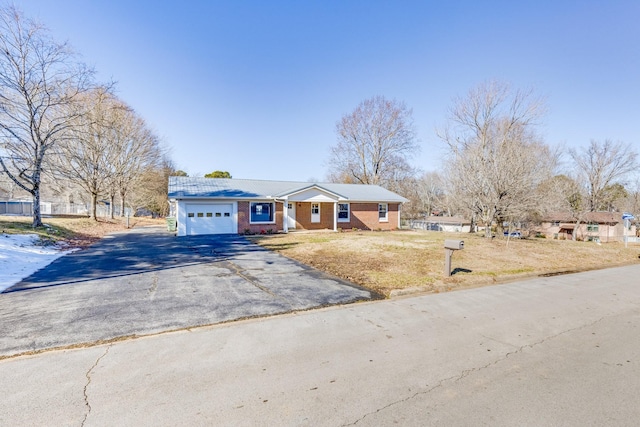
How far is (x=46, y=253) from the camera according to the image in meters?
11.0

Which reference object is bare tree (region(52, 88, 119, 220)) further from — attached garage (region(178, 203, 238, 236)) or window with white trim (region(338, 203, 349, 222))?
window with white trim (region(338, 203, 349, 222))

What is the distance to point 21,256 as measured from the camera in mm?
9602

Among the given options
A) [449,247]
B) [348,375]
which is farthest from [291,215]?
[348,375]

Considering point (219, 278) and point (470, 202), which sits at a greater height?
point (470, 202)

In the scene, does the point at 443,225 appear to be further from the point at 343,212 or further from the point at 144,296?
the point at 144,296

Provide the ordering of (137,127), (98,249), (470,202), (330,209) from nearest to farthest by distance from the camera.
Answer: (98,249) → (470,202) → (330,209) → (137,127)

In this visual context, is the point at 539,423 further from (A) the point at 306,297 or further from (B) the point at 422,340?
(A) the point at 306,297

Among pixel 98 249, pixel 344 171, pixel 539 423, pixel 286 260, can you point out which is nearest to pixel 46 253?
pixel 98 249

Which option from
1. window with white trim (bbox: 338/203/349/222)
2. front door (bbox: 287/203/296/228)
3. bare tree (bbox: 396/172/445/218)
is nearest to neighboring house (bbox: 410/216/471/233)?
bare tree (bbox: 396/172/445/218)

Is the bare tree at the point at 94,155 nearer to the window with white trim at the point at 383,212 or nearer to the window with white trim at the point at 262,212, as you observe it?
the window with white trim at the point at 262,212

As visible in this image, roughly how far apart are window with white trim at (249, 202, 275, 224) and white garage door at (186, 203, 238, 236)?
1.48m

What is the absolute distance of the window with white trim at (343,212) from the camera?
968 inches

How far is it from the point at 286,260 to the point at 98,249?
819 centimetres

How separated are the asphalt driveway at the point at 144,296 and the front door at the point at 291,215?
12027 millimetres
